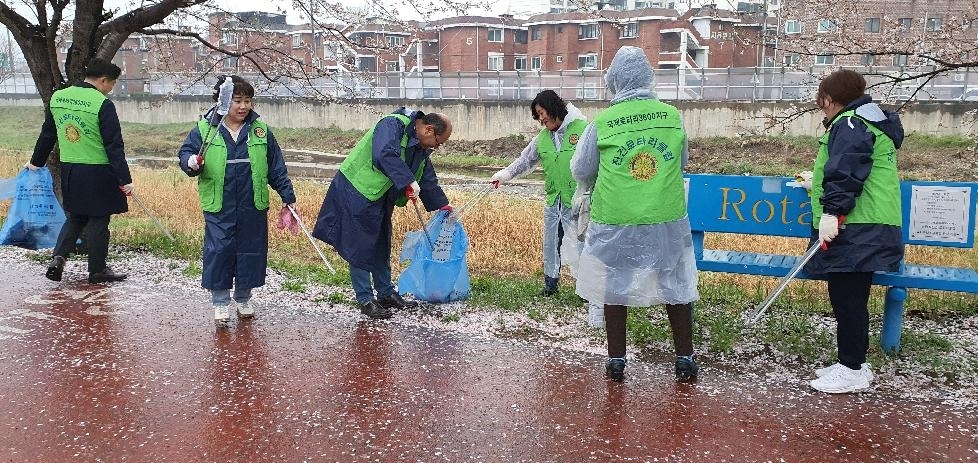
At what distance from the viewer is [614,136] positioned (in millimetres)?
4082

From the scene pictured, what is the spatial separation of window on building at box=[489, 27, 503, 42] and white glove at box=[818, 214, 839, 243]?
4752cm

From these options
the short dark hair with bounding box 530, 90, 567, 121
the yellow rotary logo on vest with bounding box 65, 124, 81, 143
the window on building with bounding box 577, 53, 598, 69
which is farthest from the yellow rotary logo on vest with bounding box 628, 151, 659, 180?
the window on building with bounding box 577, 53, 598, 69

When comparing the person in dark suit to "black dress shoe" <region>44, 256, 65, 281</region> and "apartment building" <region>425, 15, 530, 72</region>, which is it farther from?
"apartment building" <region>425, 15, 530, 72</region>

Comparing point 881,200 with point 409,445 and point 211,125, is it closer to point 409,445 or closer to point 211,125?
point 409,445

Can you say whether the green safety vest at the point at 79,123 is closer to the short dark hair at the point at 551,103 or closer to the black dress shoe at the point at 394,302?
the black dress shoe at the point at 394,302

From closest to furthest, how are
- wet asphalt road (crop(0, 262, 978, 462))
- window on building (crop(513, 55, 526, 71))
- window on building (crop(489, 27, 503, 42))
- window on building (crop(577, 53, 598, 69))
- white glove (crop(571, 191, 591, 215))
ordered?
wet asphalt road (crop(0, 262, 978, 462))
white glove (crop(571, 191, 591, 215))
window on building (crop(577, 53, 598, 69))
window on building (crop(489, 27, 503, 42))
window on building (crop(513, 55, 526, 71))

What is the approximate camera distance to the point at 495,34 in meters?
50.6

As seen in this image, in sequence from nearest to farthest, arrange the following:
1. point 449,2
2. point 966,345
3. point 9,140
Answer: point 966,345 < point 449,2 < point 9,140

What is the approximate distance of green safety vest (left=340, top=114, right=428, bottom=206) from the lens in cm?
538

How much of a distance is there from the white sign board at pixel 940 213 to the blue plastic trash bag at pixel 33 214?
6627 millimetres

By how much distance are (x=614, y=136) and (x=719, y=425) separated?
1482 mm

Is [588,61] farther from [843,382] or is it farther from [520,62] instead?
[843,382]

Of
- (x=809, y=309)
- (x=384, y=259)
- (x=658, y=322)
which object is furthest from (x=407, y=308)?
(x=809, y=309)

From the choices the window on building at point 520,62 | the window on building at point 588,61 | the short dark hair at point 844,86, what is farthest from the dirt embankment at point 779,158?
the window on building at point 520,62
